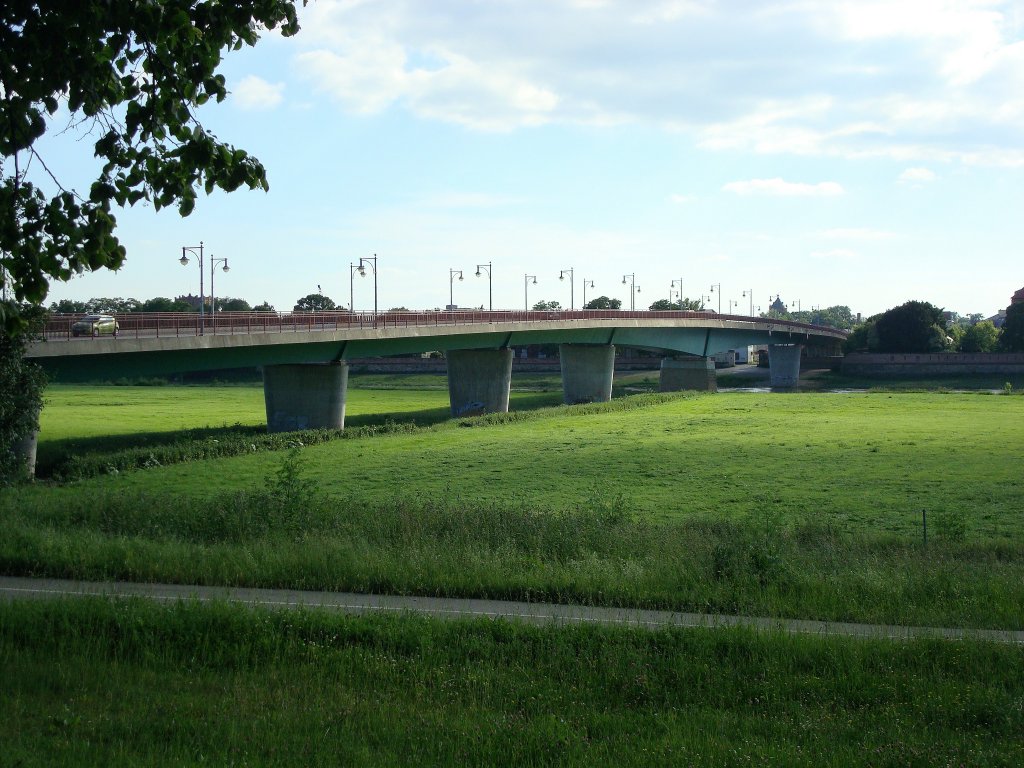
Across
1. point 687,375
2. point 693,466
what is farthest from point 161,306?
point 693,466

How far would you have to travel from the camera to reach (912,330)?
13438 centimetres

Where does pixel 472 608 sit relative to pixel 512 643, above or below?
below

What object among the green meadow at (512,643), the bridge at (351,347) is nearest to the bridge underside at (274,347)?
the bridge at (351,347)

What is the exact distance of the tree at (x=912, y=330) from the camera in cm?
13388

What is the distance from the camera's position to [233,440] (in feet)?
158

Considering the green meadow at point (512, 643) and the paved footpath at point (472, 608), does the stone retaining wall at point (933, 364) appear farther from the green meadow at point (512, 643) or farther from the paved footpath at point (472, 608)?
the paved footpath at point (472, 608)

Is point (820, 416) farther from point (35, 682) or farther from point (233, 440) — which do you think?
point (35, 682)

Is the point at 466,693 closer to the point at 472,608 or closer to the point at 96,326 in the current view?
the point at 472,608

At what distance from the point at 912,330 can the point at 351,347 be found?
9712 cm

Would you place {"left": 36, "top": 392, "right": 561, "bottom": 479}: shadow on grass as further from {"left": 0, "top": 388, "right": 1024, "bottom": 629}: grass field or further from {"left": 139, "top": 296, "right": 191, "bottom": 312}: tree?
{"left": 139, "top": 296, "right": 191, "bottom": 312}: tree

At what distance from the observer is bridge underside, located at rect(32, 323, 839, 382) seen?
42469 millimetres

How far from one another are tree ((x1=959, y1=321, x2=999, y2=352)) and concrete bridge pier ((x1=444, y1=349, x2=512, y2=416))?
283 ft

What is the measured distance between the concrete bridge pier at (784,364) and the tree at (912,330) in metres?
13.2

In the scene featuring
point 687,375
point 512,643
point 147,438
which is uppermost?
point 687,375
